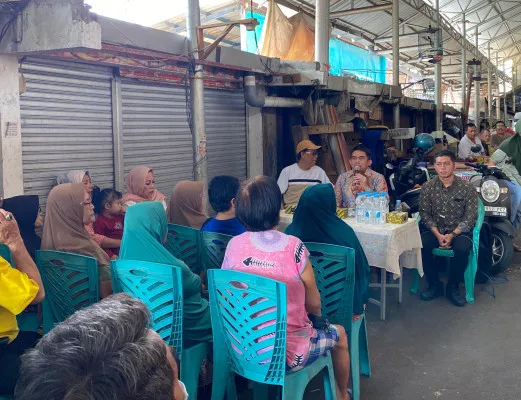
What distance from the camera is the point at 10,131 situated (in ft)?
13.6

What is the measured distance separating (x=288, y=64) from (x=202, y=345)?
551 cm

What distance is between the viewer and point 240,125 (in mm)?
7363

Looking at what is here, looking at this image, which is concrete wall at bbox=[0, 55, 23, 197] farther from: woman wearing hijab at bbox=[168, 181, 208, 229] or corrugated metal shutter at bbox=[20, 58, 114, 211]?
woman wearing hijab at bbox=[168, 181, 208, 229]

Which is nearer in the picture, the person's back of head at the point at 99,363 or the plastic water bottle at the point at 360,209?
the person's back of head at the point at 99,363

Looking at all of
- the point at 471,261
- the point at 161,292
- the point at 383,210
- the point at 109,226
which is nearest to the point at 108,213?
the point at 109,226

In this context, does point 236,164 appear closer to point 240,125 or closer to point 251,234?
point 240,125

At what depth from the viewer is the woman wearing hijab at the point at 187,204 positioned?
4.51 m

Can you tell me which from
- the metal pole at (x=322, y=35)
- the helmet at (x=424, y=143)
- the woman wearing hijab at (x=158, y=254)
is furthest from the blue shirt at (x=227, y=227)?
the metal pole at (x=322, y=35)

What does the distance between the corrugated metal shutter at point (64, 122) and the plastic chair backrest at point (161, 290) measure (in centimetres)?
203

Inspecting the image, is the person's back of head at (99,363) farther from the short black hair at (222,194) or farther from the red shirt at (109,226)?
the red shirt at (109,226)

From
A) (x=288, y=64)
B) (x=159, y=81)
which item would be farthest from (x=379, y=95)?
(x=159, y=81)

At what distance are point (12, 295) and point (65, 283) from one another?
26.8 inches

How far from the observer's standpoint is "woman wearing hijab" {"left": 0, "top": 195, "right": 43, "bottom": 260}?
3566mm

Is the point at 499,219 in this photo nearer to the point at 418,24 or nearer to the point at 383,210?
the point at 383,210
